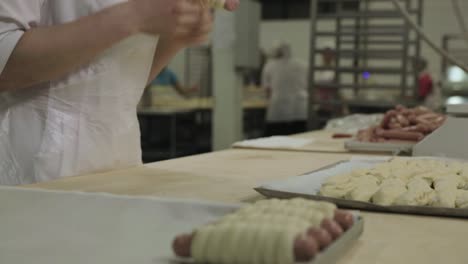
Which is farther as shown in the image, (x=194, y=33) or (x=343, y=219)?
(x=194, y=33)

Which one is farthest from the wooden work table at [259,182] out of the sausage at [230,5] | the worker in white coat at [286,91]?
the worker in white coat at [286,91]

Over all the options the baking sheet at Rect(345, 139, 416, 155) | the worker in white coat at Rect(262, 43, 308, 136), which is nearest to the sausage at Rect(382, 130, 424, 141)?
the baking sheet at Rect(345, 139, 416, 155)

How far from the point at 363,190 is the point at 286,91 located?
6.59 metres

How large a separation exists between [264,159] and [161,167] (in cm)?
36

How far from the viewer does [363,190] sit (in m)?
1.04

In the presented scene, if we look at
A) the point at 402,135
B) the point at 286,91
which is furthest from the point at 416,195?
the point at 286,91

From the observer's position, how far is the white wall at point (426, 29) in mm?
10812

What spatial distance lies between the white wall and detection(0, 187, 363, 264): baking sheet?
915cm

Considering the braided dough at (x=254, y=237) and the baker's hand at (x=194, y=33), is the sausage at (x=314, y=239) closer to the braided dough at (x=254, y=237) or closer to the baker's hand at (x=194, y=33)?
the braided dough at (x=254, y=237)

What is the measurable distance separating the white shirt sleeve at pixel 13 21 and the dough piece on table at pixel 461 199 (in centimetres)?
92

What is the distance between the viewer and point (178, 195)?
1.14m

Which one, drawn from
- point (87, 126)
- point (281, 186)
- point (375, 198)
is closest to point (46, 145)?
point (87, 126)

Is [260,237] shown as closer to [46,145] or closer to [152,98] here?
[46,145]

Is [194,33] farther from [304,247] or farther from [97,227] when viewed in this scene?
[304,247]
